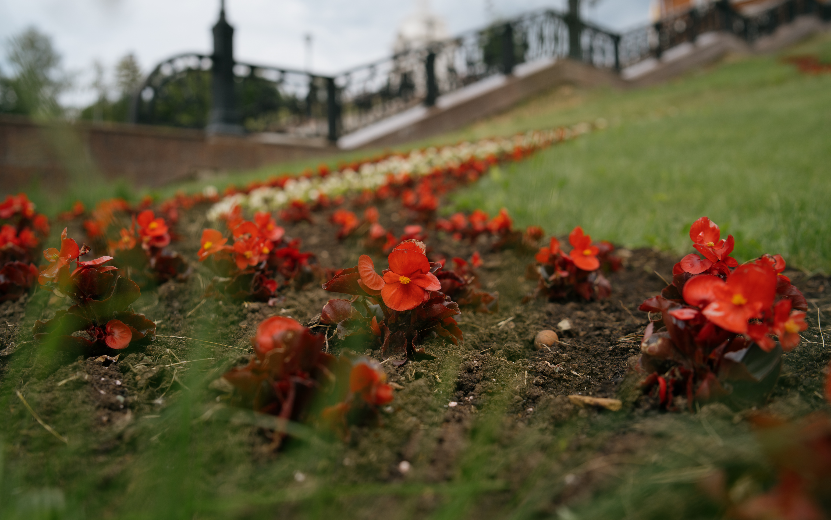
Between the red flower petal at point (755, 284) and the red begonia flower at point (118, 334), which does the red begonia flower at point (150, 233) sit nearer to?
the red begonia flower at point (118, 334)

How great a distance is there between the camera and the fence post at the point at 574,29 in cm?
1432

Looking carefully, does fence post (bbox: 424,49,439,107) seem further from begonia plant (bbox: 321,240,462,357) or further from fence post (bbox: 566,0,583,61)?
begonia plant (bbox: 321,240,462,357)

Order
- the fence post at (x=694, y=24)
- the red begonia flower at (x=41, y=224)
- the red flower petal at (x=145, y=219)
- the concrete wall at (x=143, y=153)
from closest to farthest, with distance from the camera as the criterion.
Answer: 1. the red flower petal at (x=145, y=219)
2. the red begonia flower at (x=41, y=224)
3. the concrete wall at (x=143, y=153)
4. the fence post at (x=694, y=24)

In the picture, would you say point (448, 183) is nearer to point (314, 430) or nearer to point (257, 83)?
point (314, 430)

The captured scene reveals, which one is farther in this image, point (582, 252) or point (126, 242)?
point (126, 242)

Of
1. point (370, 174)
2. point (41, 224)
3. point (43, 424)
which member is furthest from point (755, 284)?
point (370, 174)

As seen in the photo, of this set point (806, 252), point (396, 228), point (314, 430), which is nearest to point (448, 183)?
point (396, 228)

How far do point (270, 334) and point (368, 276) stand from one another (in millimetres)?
288

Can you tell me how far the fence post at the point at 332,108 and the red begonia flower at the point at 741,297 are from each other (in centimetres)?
1015

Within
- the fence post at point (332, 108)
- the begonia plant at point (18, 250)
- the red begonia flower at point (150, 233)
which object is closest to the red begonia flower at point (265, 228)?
the red begonia flower at point (150, 233)

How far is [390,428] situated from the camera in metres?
0.97

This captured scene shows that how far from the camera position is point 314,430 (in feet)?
2.94

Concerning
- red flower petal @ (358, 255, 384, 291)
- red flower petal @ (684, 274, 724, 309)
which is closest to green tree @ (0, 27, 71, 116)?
red flower petal @ (358, 255, 384, 291)

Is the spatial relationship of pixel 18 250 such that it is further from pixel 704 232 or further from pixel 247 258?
pixel 704 232
